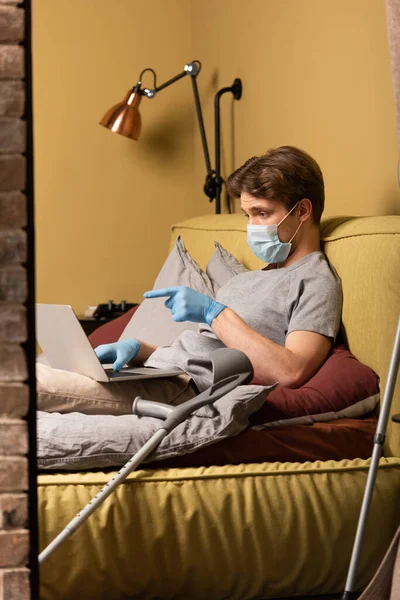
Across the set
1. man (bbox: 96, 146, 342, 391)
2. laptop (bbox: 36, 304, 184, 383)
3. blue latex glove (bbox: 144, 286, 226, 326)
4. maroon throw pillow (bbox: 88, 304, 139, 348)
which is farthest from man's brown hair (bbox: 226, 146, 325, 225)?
maroon throw pillow (bbox: 88, 304, 139, 348)

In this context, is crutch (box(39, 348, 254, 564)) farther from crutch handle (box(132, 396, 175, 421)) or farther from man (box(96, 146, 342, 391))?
man (box(96, 146, 342, 391))

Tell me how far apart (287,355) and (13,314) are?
106 cm

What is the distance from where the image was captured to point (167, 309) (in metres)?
2.61

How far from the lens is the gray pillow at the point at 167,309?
99.3 inches

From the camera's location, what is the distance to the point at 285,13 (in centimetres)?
291

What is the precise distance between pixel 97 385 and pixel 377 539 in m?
0.66

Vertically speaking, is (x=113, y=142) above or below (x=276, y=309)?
above

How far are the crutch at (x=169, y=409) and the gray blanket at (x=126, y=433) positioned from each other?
2 centimetres

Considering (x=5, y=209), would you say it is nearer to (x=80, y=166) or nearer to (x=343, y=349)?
(x=343, y=349)

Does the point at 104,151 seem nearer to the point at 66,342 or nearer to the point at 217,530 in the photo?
the point at 66,342

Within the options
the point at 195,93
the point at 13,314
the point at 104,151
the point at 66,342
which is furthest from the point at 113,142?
the point at 13,314

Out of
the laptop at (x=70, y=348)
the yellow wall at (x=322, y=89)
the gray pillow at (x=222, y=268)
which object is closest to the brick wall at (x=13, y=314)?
the laptop at (x=70, y=348)

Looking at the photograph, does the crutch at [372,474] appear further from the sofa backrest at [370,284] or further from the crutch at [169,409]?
the crutch at [169,409]

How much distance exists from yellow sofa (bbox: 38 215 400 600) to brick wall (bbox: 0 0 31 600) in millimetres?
658
